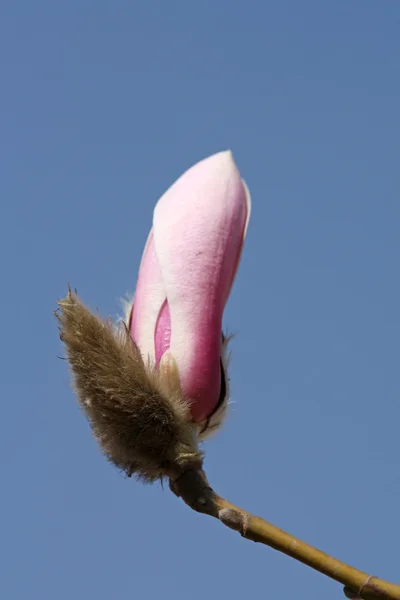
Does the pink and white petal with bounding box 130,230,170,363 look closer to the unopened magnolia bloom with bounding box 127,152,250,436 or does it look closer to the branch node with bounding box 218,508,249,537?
the unopened magnolia bloom with bounding box 127,152,250,436

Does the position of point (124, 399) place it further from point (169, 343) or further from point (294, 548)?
point (294, 548)

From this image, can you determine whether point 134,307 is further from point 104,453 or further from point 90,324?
point 104,453

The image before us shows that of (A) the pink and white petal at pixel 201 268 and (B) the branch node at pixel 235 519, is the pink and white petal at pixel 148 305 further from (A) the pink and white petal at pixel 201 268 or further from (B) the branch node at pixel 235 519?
(B) the branch node at pixel 235 519

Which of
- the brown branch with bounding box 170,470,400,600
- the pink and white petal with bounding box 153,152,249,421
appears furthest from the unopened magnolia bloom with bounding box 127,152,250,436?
the brown branch with bounding box 170,470,400,600

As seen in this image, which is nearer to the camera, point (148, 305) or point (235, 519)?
point (235, 519)

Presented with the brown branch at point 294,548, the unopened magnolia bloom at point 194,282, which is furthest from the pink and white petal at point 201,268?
the brown branch at point 294,548

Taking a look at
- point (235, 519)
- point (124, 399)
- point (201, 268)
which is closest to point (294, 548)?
point (235, 519)

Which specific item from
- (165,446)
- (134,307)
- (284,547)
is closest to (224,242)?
(134,307)
